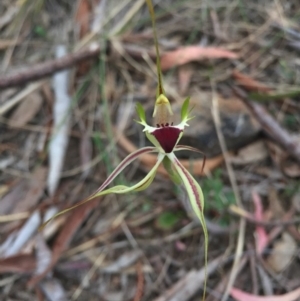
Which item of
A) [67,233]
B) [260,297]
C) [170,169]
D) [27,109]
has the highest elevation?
[170,169]

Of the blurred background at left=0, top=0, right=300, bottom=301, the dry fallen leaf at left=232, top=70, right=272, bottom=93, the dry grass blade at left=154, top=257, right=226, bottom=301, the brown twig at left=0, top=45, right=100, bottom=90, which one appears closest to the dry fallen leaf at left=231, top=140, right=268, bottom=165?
the blurred background at left=0, top=0, right=300, bottom=301

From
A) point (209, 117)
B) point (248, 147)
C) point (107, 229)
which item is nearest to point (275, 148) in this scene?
point (248, 147)

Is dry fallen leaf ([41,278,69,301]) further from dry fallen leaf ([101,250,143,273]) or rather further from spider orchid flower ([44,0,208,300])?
spider orchid flower ([44,0,208,300])

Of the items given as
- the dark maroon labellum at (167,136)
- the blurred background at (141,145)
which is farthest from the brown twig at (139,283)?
the dark maroon labellum at (167,136)

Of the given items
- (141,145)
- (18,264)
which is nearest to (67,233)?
(18,264)

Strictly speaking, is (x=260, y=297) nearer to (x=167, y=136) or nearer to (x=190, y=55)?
(x=167, y=136)

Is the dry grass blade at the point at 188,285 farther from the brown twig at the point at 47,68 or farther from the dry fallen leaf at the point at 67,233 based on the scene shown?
the brown twig at the point at 47,68

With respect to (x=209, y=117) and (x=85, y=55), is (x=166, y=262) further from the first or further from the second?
(x=85, y=55)
